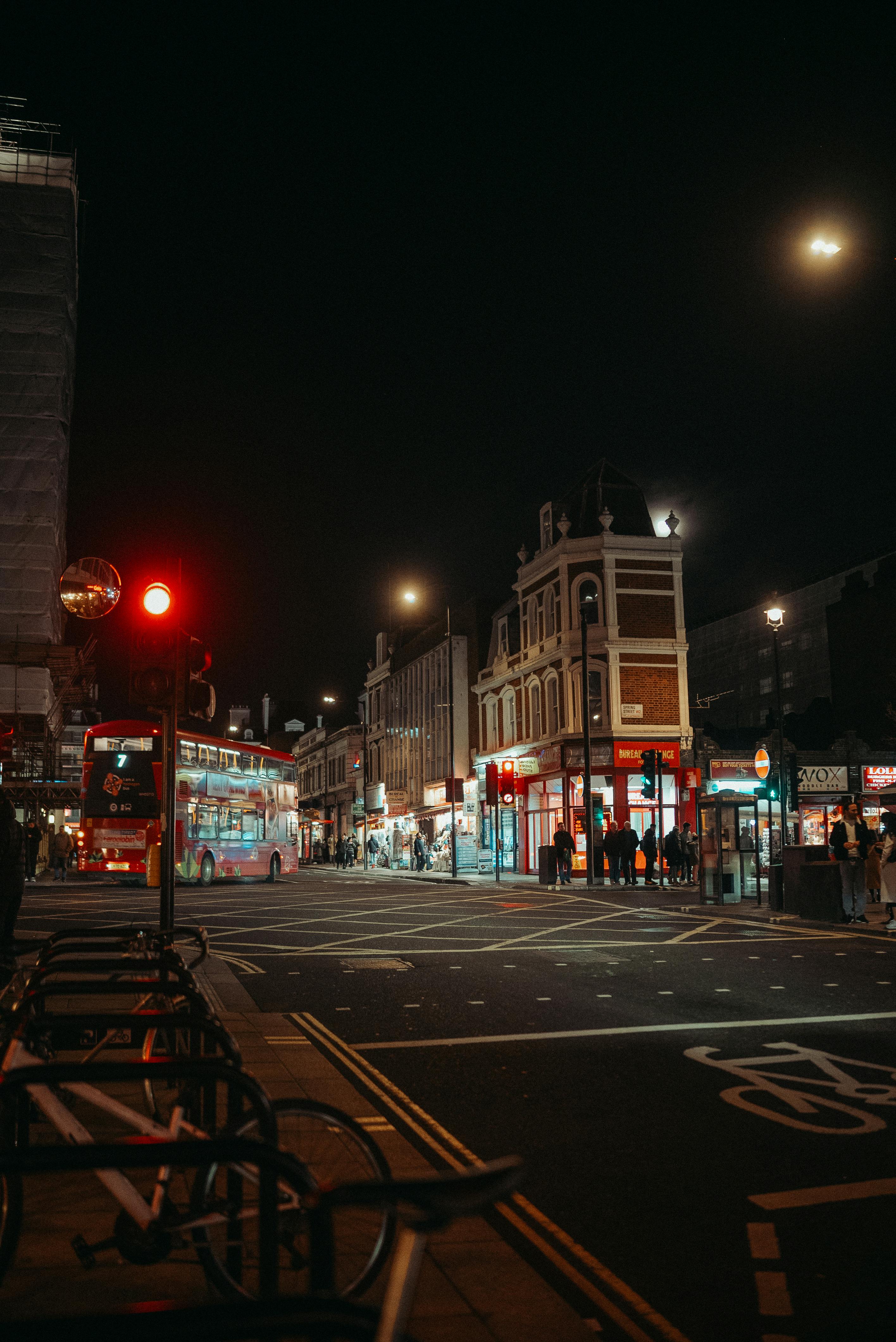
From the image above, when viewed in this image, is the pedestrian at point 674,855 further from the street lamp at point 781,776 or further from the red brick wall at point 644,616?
the red brick wall at point 644,616

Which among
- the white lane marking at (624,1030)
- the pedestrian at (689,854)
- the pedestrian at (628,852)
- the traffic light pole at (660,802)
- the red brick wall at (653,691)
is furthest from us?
the red brick wall at (653,691)

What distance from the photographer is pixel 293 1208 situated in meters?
3.22

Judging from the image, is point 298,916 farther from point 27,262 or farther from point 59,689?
point 27,262

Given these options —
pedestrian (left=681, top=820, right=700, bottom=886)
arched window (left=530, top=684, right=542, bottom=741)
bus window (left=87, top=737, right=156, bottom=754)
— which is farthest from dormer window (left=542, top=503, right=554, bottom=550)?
bus window (left=87, top=737, right=156, bottom=754)

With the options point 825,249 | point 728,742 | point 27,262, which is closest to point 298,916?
point 825,249

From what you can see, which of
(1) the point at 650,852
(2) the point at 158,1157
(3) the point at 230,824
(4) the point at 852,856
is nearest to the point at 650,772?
(1) the point at 650,852

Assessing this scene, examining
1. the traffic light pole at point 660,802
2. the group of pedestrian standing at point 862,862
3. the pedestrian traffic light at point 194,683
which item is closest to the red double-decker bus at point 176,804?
the traffic light pole at point 660,802

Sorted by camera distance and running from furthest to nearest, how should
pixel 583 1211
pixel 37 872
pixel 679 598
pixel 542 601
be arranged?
pixel 37 872, pixel 542 601, pixel 679 598, pixel 583 1211

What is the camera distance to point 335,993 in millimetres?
11250

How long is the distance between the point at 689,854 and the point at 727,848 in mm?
11188

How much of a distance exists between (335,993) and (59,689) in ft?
123

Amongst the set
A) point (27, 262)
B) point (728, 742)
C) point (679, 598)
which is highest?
point (27, 262)

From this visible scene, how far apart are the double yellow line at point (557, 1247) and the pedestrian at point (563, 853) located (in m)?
25.7

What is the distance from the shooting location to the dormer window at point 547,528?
47.0 metres
